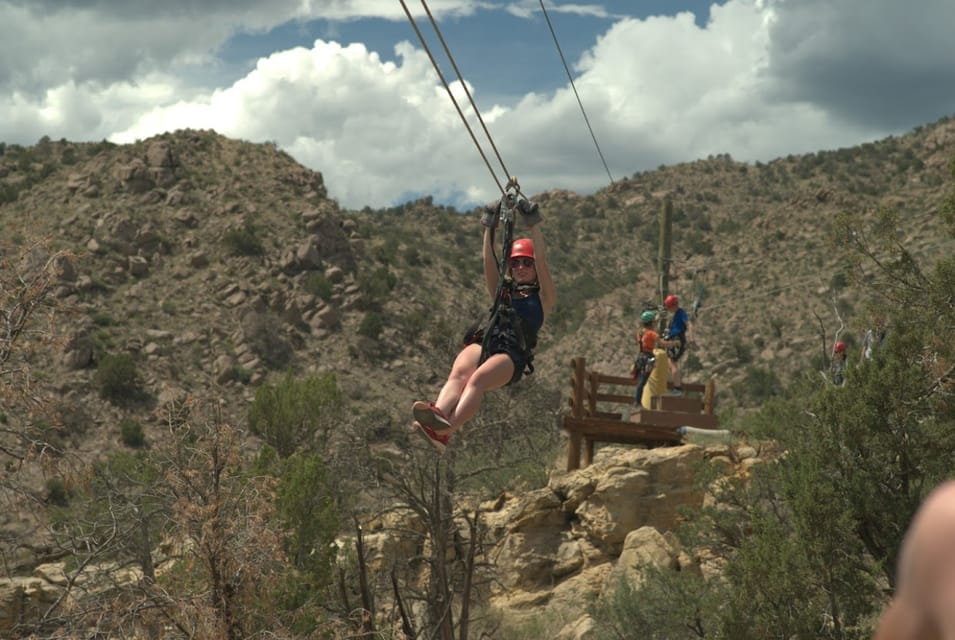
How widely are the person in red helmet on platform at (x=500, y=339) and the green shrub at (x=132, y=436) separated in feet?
116

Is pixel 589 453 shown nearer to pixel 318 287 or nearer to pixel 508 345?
pixel 508 345

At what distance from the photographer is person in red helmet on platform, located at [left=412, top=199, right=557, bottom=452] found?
6.97 meters

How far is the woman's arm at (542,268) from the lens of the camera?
7.42 m

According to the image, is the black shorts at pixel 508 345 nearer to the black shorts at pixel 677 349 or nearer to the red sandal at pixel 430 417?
the red sandal at pixel 430 417

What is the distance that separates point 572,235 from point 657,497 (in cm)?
5176

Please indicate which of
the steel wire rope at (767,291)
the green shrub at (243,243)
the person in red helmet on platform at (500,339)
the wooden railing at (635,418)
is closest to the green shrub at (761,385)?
the steel wire rope at (767,291)

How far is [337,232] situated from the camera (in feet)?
187

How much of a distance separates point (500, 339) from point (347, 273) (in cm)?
4741

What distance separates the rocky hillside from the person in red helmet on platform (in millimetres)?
26648

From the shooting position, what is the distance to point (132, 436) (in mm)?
40469

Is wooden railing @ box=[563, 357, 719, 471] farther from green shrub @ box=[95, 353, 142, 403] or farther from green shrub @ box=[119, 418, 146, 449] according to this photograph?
green shrub @ box=[95, 353, 142, 403]

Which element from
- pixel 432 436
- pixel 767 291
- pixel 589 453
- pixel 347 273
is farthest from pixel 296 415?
pixel 432 436

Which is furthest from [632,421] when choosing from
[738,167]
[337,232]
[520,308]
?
[738,167]

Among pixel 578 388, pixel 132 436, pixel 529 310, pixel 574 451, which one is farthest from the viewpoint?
pixel 132 436
